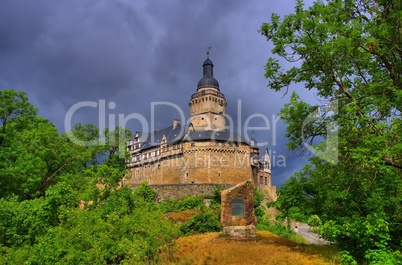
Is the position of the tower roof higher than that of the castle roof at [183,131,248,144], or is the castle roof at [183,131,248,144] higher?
the tower roof

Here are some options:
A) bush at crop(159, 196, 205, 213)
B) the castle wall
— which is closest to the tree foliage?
bush at crop(159, 196, 205, 213)

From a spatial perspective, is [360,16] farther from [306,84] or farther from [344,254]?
[344,254]

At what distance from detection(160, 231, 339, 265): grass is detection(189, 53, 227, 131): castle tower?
50304 millimetres

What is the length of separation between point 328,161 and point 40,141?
20688 mm

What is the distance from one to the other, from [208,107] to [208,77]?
7.54m

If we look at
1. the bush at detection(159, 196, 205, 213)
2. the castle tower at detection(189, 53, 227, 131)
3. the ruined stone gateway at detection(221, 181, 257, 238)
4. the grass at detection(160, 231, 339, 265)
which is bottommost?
the bush at detection(159, 196, 205, 213)

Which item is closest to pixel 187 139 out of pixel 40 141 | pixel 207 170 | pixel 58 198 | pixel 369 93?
pixel 207 170

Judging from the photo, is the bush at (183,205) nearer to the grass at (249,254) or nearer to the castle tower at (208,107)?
the grass at (249,254)

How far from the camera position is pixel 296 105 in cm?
1235

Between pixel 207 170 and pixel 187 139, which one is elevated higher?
pixel 187 139

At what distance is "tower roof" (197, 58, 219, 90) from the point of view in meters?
69.6

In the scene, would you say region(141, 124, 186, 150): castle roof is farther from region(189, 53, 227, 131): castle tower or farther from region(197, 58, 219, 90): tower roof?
region(197, 58, 219, 90): tower roof

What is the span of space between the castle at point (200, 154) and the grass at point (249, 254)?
32.8 meters

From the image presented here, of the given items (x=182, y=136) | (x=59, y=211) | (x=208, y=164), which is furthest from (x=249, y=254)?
(x=182, y=136)
